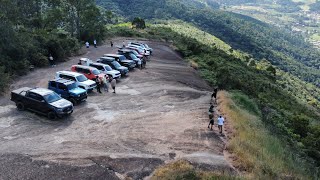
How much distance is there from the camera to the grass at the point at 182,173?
53.5ft

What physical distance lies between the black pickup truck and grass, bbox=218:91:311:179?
11.6m

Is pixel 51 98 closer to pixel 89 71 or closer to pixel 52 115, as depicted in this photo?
pixel 52 115

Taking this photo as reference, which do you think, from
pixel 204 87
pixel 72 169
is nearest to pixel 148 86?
pixel 204 87

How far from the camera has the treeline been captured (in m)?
36.3

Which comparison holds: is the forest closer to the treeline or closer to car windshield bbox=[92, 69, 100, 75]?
the treeline

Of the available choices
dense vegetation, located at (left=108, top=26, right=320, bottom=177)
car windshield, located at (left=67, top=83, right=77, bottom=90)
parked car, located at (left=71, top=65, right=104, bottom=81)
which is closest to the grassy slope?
dense vegetation, located at (left=108, top=26, right=320, bottom=177)

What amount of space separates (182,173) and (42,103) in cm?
1245

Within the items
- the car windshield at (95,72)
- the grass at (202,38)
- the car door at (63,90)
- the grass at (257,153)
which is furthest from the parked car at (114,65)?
the grass at (202,38)

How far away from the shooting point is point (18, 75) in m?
35.4

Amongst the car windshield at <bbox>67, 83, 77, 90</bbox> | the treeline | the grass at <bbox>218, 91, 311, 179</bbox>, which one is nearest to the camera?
the grass at <bbox>218, 91, 311, 179</bbox>

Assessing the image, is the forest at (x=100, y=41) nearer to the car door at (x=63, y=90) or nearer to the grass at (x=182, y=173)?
the car door at (x=63, y=90)

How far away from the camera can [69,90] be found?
28.2 m

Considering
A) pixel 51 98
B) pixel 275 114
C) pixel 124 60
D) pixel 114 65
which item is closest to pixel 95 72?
pixel 114 65

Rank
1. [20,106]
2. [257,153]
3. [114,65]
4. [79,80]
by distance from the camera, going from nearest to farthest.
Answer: [257,153] < [20,106] < [79,80] < [114,65]
